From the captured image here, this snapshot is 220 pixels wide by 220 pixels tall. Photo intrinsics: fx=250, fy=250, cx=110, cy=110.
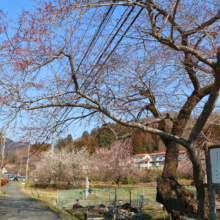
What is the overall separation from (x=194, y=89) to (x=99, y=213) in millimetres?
7665

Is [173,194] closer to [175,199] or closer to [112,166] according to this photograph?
[175,199]

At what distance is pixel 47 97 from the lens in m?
6.89

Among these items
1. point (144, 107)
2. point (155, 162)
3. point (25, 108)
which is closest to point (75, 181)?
point (144, 107)

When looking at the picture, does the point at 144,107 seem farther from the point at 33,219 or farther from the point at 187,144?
the point at 33,219

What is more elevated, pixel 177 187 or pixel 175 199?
pixel 177 187

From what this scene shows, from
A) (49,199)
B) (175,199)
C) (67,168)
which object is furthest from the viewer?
(67,168)

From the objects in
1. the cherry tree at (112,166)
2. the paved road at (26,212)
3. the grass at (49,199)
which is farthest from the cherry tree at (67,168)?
the paved road at (26,212)

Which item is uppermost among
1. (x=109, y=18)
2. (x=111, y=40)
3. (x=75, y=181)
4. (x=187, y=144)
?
(x=109, y=18)

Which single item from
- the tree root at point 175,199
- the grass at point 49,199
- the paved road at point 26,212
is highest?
the tree root at point 175,199

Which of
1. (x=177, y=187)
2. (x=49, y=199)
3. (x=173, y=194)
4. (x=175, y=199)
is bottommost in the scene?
(x=49, y=199)

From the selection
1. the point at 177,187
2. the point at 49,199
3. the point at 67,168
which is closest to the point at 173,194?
the point at 177,187

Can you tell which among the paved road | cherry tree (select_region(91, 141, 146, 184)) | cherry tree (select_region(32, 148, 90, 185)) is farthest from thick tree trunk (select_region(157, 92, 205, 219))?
cherry tree (select_region(32, 148, 90, 185))

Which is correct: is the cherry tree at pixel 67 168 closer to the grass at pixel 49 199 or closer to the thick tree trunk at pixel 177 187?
the grass at pixel 49 199

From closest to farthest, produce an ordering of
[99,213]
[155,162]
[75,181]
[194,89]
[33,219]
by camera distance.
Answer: [194,89] < [33,219] < [99,213] < [75,181] < [155,162]
